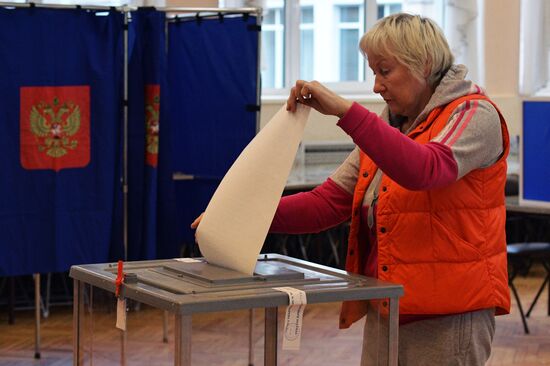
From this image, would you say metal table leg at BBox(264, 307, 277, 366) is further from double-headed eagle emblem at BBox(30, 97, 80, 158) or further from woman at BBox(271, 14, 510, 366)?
double-headed eagle emblem at BBox(30, 97, 80, 158)

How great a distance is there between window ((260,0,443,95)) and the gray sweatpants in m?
5.37

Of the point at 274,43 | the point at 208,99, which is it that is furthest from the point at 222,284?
the point at 274,43

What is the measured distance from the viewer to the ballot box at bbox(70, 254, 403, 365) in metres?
1.61

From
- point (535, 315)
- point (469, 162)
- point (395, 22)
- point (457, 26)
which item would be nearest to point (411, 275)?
point (469, 162)

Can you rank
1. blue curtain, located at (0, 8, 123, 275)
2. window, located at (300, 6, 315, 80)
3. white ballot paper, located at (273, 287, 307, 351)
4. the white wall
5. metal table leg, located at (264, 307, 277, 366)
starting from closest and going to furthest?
white ballot paper, located at (273, 287, 307, 351), metal table leg, located at (264, 307, 277, 366), blue curtain, located at (0, 8, 123, 275), the white wall, window, located at (300, 6, 315, 80)

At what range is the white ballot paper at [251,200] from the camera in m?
1.86

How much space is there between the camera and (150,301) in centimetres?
168

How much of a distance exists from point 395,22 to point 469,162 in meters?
0.32

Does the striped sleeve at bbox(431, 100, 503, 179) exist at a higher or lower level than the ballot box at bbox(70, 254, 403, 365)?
higher

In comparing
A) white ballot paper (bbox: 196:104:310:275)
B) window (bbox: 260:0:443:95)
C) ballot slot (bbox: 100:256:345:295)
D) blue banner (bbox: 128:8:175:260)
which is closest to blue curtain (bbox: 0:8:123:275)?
blue banner (bbox: 128:8:175:260)

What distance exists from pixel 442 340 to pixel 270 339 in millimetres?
448

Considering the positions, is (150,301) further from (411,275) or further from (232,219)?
(411,275)

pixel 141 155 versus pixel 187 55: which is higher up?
pixel 187 55

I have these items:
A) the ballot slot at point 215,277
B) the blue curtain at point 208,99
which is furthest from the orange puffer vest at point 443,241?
the blue curtain at point 208,99
